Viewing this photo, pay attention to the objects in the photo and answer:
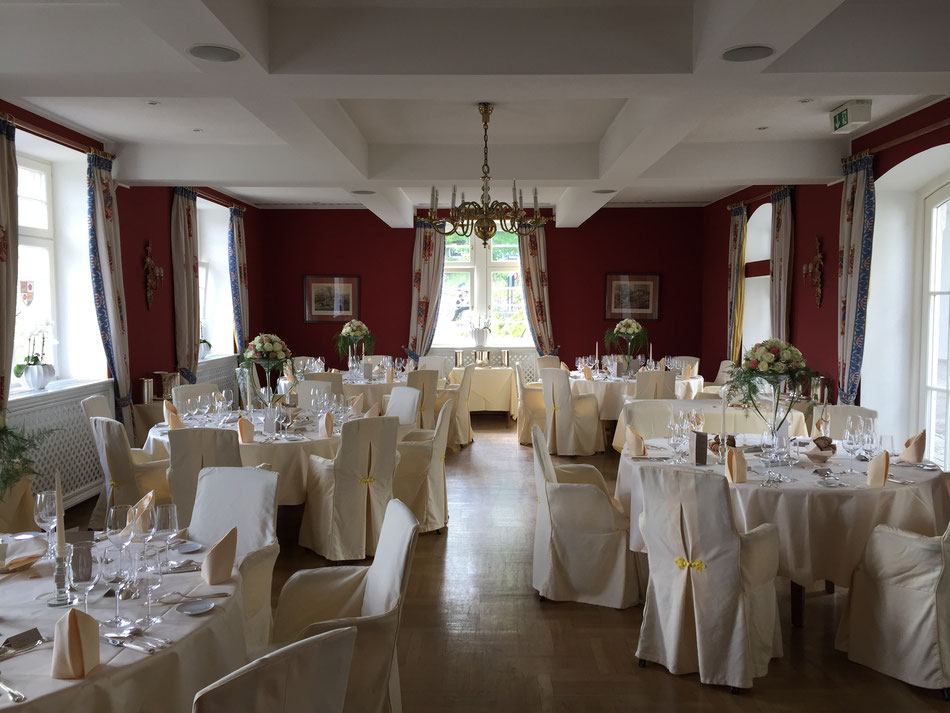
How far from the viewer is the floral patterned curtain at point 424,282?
38.7 feet

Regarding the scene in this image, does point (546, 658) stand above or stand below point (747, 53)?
below

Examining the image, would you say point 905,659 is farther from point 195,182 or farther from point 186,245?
point 186,245

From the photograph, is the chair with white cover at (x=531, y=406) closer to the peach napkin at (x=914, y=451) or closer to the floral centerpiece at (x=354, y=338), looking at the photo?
the floral centerpiece at (x=354, y=338)

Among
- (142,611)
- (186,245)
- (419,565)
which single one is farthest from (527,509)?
(186,245)

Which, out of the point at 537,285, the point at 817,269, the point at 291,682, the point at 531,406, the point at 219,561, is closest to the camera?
the point at 291,682

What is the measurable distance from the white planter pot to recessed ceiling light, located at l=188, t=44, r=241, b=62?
3832 mm

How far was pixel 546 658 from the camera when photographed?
3.70m

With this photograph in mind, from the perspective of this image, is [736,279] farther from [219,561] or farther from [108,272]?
[219,561]

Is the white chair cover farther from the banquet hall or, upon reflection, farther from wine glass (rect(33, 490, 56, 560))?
wine glass (rect(33, 490, 56, 560))

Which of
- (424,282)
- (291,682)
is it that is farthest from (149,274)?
(291,682)

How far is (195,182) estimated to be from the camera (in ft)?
24.8

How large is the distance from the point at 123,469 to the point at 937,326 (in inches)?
274

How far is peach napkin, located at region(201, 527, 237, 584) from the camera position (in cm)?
256

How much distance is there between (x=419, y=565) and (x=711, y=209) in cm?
843
